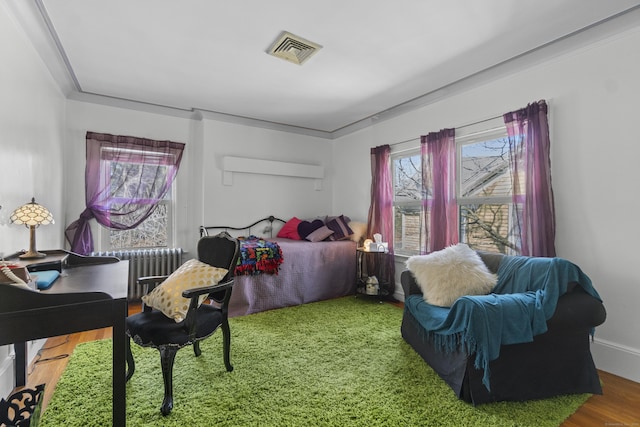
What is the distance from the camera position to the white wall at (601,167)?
2143 mm

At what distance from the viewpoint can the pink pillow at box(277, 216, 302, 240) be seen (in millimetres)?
4430

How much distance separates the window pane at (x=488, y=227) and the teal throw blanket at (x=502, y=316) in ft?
2.64

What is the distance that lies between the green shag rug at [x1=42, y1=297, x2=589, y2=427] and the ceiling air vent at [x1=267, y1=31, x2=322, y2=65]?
2.44 meters

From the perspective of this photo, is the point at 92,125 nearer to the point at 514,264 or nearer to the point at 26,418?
the point at 26,418

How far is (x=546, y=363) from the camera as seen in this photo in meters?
1.85

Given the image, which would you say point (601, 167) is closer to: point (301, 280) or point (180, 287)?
point (301, 280)

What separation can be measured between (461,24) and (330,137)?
3.08 meters

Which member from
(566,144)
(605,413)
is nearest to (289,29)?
(566,144)

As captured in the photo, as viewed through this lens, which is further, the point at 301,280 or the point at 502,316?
the point at 301,280

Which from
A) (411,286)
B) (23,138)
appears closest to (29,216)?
(23,138)

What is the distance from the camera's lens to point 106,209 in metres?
3.59

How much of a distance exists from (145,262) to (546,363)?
3.95 metres

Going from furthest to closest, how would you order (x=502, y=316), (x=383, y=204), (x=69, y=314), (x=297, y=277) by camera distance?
(x=383, y=204) → (x=297, y=277) → (x=502, y=316) → (x=69, y=314)

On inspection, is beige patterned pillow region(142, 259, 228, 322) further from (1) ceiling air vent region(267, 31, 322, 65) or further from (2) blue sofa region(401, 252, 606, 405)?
(1) ceiling air vent region(267, 31, 322, 65)
